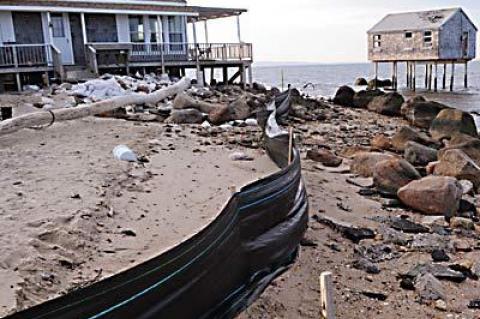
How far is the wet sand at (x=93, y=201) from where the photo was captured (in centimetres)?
443

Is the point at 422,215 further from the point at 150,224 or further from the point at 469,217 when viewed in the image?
the point at 150,224

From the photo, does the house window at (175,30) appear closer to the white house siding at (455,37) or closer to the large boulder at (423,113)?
the large boulder at (423,113)

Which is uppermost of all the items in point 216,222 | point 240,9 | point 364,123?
point 240,9

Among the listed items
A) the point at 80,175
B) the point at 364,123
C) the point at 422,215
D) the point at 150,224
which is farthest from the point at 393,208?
the point at 364,123

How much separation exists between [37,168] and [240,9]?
1991cm

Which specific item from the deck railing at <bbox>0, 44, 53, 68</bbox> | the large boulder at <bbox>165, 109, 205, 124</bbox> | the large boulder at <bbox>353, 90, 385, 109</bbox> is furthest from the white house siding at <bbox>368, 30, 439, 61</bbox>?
the large boulder at <bbox>165, 109, 205, 124</bbox>

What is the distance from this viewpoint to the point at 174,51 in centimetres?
2423

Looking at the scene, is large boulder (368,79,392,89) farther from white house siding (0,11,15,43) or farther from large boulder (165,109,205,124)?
large boulder (165,109,205,124)

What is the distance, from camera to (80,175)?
24.2 ft

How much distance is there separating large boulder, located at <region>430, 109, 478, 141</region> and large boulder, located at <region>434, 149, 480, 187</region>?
551cm

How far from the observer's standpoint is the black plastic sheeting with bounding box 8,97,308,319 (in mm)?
2049

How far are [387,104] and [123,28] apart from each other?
12056 millimetres

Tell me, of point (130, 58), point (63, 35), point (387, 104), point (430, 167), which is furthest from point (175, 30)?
point (430, 167)

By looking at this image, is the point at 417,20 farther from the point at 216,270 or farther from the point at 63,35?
the point at 216,270
